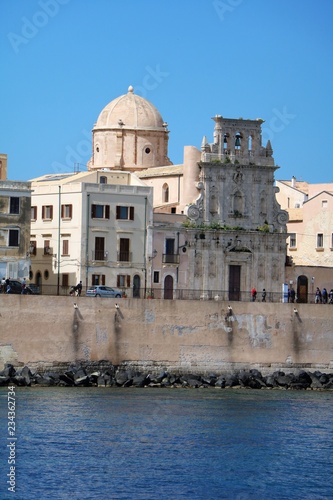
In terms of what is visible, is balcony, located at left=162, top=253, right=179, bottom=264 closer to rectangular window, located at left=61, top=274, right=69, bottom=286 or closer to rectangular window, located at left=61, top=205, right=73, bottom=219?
rectangular window, located at left=61, top=274, right=69, bottom=286

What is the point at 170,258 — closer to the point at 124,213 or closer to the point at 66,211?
the point at 124,213

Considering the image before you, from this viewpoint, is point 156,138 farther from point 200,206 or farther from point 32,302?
point 32,302

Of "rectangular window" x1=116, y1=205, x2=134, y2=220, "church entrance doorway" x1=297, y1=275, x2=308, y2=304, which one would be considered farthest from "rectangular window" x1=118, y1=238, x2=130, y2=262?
"church entrance doorway" x1=297, y1=275, x2=308, y2=304

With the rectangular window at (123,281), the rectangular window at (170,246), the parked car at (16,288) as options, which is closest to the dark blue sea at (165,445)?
the parked car at (16,288)

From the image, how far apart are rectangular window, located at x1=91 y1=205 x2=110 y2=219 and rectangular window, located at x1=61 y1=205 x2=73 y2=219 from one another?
3.43 ft

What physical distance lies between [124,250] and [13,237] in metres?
6.12

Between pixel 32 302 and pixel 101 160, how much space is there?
79.8 feet

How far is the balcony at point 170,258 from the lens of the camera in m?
78.8

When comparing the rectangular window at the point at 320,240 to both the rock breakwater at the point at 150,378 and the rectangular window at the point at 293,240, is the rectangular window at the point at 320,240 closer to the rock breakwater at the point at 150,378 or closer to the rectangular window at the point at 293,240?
the rectangular window at the point at 293,240

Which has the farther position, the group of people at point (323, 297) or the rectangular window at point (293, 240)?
the rectangular window at point (293, 240)

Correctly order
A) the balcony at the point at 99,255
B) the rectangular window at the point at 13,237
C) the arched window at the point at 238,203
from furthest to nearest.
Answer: the arched window at the point at 238,203, the balcony at the point at 99,255, the rectangular window at the point at 13,237

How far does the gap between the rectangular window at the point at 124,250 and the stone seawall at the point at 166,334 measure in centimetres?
894

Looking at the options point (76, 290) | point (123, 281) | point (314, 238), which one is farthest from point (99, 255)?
point (314, 238)

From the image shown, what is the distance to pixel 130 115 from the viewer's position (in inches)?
3467
